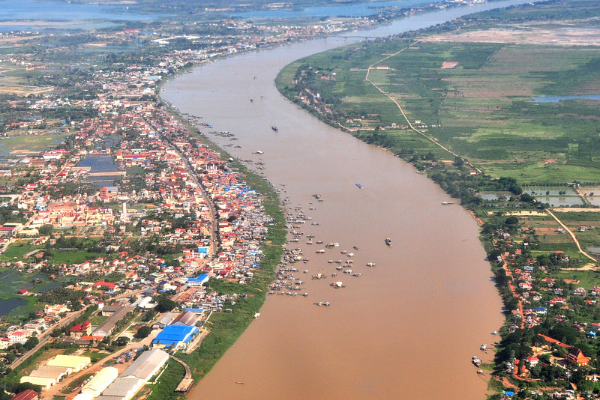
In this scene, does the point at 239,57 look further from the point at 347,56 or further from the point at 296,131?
the point at 296,131

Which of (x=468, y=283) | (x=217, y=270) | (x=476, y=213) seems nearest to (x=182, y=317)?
(x=217, y=270)

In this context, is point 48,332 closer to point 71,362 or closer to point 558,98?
point 71,362

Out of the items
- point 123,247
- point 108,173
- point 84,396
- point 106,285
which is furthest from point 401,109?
point 84,396

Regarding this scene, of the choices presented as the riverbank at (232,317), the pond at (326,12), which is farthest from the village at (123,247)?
the pond at (326,12)

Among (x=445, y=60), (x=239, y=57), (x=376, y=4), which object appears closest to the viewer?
(x=445, y=60)

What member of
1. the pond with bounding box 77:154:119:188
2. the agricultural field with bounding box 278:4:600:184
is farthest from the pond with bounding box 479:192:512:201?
the pond with bounding box 77:154:119:188

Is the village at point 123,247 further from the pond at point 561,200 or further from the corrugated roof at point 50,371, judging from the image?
the pond at point 561,200

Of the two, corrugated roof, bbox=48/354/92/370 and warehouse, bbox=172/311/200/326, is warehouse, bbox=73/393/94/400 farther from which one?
warehouse, bbox=172/311/200/326
